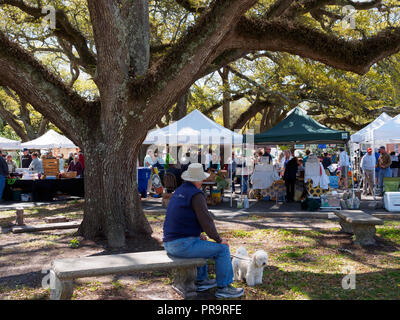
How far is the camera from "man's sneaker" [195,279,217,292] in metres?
5.41

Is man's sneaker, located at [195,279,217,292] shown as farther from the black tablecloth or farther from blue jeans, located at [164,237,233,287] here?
the black tablecloth

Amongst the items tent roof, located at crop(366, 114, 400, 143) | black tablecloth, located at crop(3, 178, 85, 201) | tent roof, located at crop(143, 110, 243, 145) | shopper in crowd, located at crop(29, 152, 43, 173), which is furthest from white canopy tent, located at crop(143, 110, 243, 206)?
shopper in crowd, located at crop(29, 152, 43, 173)

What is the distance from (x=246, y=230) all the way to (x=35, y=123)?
134 ft

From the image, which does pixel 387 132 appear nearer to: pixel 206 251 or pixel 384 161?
pixel 384 161

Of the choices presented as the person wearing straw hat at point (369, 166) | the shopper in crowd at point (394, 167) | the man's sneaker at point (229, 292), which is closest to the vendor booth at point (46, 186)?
the person wearing straw hat at point (369, 166)

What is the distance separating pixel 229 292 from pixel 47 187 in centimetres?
1340

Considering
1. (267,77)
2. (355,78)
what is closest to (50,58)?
(267,77)

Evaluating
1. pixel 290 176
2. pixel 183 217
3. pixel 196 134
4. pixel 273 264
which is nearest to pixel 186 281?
pixel 183 217

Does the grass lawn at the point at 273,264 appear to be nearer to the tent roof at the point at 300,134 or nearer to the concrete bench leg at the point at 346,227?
the concrete bench leg at the point at 346,227

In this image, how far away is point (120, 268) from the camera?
4.62 m

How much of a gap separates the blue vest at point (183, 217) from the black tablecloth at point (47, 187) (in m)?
12.8

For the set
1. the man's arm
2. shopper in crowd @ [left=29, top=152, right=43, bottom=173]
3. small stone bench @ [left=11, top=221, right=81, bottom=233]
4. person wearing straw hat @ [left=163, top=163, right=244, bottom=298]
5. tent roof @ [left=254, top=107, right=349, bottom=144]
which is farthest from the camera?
shopper in crowd @ [left=29, top=152, right=43, bottom=173]

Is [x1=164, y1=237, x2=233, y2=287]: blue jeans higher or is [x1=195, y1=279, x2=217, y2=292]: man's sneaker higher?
[x1=164, y1=237, x2=233, y2=287]: blue jeans
